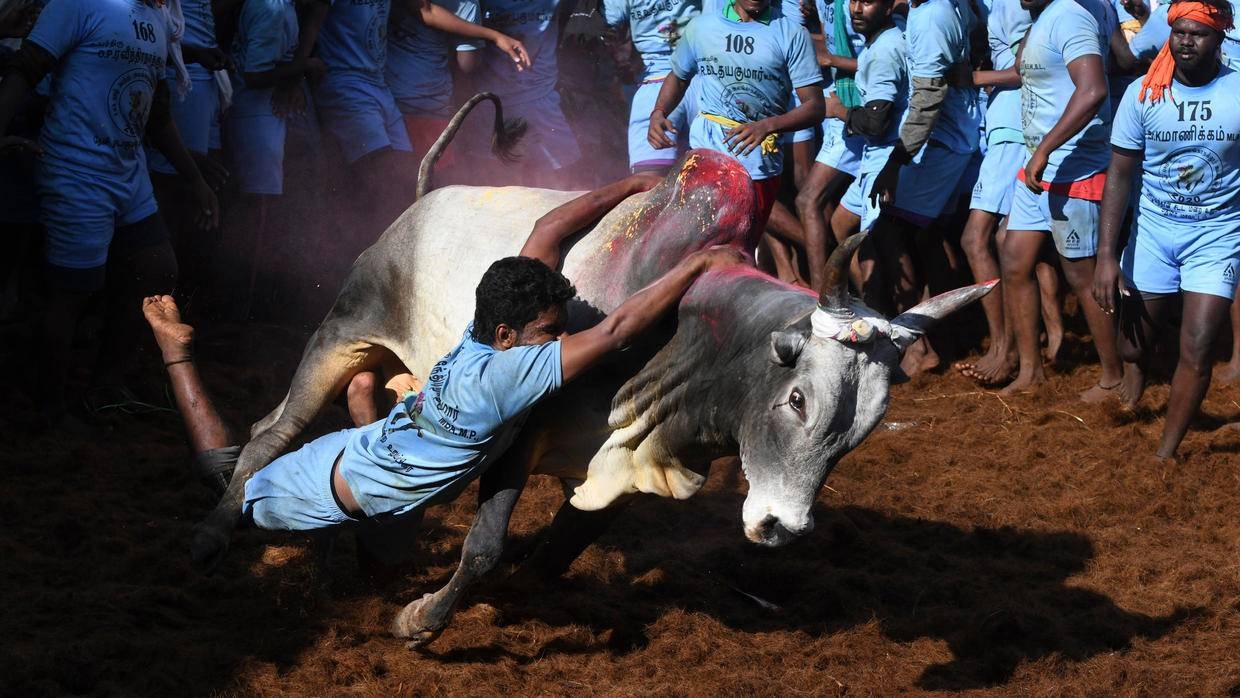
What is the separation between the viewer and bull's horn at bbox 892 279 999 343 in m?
3.51

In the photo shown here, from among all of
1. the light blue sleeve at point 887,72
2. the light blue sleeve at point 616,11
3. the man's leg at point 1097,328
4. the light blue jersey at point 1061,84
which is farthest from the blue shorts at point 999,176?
the light blue sleeve at point 616,11

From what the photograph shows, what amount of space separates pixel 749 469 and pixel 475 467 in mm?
780

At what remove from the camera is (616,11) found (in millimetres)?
8641

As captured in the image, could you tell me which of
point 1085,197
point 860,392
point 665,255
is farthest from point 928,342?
point 860,392

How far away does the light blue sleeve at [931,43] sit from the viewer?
Result: 7418 mm

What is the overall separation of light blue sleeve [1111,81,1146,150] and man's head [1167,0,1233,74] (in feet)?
0.77

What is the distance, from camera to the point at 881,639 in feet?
14.9

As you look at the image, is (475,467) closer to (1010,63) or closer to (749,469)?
(749,469)

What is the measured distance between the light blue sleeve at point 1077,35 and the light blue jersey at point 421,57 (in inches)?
129

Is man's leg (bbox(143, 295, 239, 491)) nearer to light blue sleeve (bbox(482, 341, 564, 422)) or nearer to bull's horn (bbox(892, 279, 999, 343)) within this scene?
light blue sleeve (bbox(482, 341, 564, 422))

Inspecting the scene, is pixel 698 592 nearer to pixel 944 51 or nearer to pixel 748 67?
pixel 748 67

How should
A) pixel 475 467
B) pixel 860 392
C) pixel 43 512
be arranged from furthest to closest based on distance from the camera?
pixel 43 512
pixel 475 467
pixel 860 392

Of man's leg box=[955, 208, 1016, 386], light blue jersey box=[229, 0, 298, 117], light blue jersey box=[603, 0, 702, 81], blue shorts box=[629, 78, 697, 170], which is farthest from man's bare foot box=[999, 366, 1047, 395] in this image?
light blue jersey box=[229, 0, 298, 117]

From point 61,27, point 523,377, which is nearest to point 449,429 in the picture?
point 523,377
